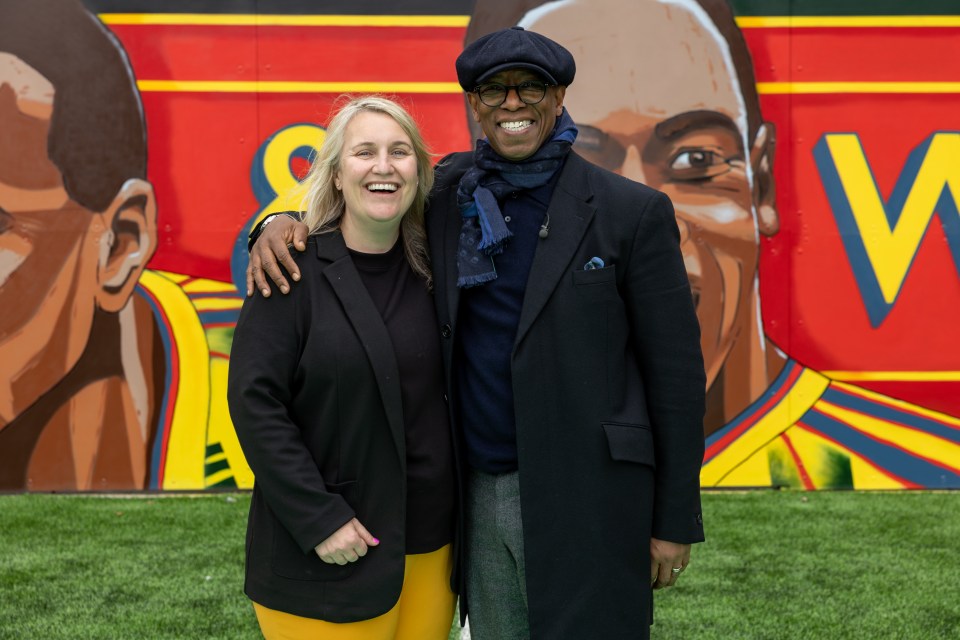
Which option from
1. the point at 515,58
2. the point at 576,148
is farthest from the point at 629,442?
the point at 576,148

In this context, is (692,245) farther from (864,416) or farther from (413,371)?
(413,371)

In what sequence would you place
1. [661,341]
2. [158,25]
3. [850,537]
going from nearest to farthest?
[661,341], [850,537], [158,25]

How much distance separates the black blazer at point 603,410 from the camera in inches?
84.4

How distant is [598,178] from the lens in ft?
7.43

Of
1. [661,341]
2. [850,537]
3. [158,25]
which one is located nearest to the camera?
[661,341]

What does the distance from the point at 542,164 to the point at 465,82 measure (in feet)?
0.82

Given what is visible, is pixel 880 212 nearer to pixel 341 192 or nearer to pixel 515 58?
pixel 515 58

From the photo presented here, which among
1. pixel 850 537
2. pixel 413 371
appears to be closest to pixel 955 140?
pixel 850 537

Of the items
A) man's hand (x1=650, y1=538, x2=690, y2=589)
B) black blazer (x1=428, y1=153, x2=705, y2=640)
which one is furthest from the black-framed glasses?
man's hand (x1=650, y1=538, x2=690, y2=589)

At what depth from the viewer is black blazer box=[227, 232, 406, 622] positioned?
210cm

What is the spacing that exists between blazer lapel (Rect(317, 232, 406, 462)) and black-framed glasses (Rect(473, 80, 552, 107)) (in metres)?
0.48

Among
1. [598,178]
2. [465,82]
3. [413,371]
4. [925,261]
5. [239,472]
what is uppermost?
[465,82]

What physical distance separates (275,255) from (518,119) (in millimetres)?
614

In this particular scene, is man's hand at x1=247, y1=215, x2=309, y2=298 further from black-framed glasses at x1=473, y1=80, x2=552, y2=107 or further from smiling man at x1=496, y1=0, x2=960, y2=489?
smiling man at x1=496, y1=0, x2=960, y2=489
